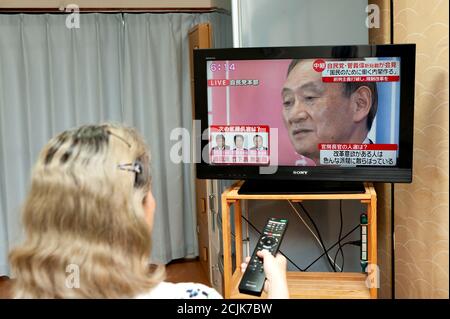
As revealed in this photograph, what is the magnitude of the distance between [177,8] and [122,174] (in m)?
2.91

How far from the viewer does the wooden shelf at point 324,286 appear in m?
1.60

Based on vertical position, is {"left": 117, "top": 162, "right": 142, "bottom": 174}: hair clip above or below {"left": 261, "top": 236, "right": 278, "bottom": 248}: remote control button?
above

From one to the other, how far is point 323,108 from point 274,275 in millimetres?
595

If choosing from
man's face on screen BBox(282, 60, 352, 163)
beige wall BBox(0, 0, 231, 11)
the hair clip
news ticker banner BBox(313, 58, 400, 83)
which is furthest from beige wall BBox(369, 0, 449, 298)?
beige wall BBox(0, 0, 231, 11)

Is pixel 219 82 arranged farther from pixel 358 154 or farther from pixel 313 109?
pixel 358 154

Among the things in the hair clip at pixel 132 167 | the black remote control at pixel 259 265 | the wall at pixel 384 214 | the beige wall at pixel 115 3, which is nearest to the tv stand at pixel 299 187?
the black remote control at pixel 259 265

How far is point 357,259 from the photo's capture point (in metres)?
2.01

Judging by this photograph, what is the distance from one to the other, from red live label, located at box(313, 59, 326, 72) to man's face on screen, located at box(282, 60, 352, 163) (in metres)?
0.01

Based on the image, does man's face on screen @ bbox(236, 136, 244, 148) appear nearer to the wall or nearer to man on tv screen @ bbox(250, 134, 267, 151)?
man on tv screen @ bbox(250, 134, 267, 151)

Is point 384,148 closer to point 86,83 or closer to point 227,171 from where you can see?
point 227,171

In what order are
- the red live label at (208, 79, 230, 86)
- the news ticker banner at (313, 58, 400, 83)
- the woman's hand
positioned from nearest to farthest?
1. the woman's hand
2. the news ticker banner at (313, 58, 400, 83)
3. the red live label at (208, 79, 230, 86)

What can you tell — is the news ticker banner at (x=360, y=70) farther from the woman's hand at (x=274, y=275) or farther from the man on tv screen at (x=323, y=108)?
the woman's hand at (x=274, y=275)

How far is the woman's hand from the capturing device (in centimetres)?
121

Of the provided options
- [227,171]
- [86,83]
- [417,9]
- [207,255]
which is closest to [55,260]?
[227,171]
